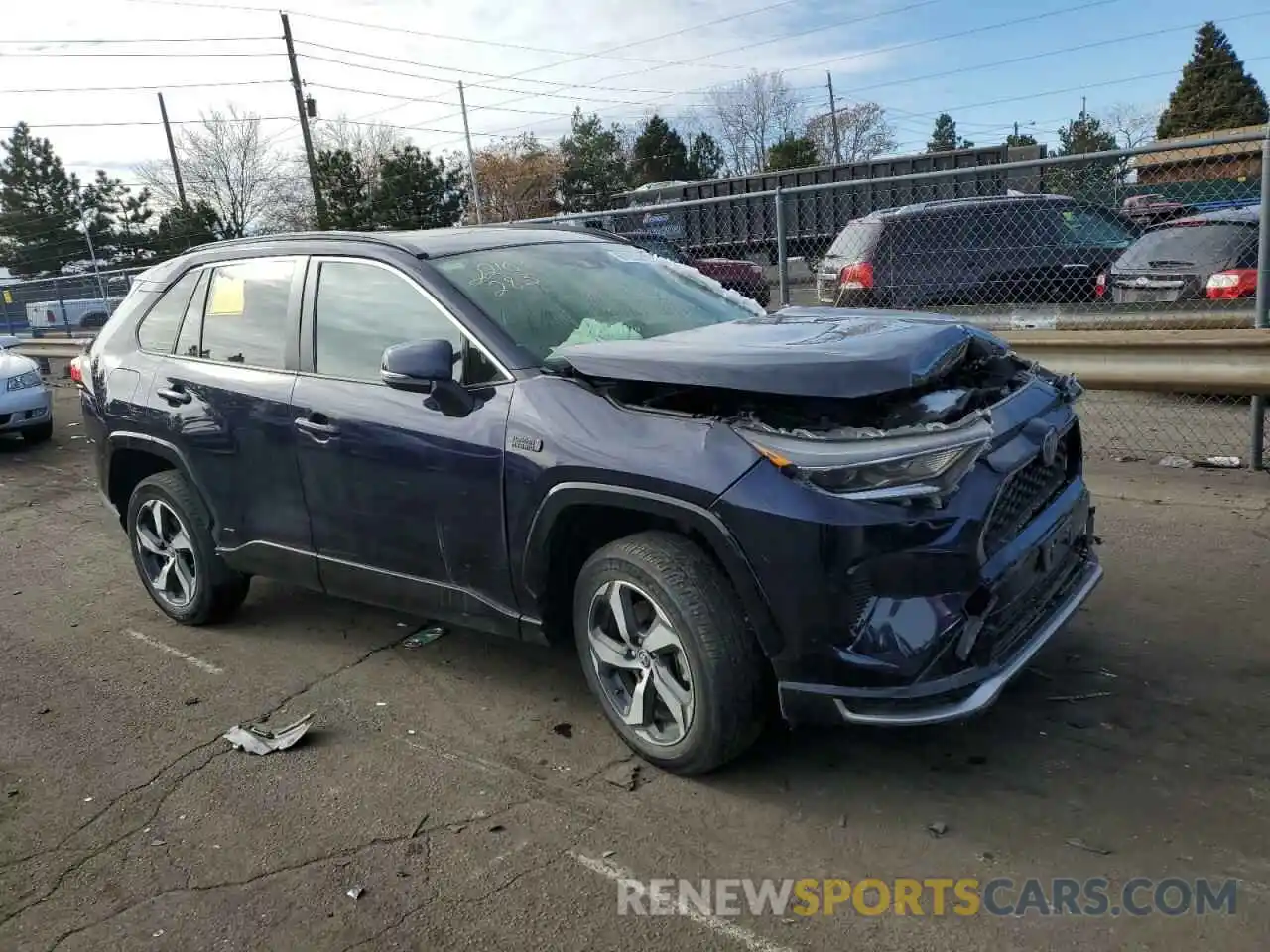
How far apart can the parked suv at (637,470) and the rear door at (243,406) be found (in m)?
0.02

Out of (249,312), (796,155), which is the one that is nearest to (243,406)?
(249,312)

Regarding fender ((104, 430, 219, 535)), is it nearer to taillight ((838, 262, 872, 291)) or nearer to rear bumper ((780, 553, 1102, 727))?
rear bumper ((780, 553, 1102, 727))

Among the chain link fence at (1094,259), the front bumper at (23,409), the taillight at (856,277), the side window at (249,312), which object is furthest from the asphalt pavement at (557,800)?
the front bumper at (23,409)

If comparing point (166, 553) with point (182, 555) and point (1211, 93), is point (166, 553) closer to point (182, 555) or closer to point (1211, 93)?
point (182, 555)

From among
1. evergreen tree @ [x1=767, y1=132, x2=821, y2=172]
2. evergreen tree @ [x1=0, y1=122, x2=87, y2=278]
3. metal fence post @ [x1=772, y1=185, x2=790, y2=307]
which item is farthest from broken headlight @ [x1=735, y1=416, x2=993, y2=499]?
evergreen tree @ [x1=0, y1=122, x2=87, y2=278]

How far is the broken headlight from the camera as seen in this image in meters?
2.87

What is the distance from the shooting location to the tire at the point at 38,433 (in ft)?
36.4

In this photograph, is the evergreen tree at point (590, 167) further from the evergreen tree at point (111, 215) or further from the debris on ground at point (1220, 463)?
the debris on ground at point (1220, 463)

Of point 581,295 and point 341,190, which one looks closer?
point 581,295

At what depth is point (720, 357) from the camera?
3.21 metres

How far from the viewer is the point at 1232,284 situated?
7.80m

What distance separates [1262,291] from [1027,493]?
4.13 m

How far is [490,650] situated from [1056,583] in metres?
2.45

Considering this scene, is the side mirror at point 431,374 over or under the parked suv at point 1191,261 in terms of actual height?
over
